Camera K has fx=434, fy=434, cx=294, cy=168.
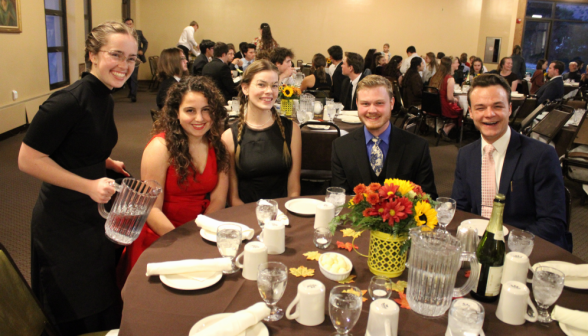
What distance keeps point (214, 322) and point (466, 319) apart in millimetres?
675

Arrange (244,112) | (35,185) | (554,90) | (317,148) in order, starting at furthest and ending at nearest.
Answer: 1. (554,90)
2. (35,185)
3. (317,148)
4. (244,112)


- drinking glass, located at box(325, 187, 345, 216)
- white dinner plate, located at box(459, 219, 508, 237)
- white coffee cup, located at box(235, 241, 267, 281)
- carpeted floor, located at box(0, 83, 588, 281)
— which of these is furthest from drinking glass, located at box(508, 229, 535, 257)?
carpeted floor, located at box(0, 83, 588, 281)

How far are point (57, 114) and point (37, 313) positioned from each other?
30.2 inches

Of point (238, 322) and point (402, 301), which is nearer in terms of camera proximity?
point (238, 322)

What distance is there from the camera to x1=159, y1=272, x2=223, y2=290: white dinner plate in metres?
1.38

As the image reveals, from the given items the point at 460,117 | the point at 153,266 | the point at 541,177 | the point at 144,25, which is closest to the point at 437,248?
the point at 153,266

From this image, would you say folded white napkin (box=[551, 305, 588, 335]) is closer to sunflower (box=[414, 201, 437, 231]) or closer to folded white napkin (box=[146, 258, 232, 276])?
sunflower (box=[414, 201, 437, 231])

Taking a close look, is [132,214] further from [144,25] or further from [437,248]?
[144,25]

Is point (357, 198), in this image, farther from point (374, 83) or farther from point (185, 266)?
point (374, 83)

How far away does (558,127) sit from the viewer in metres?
4.38

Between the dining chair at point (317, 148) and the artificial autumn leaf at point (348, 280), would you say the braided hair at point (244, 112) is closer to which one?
the dining chair at point (317, 148)

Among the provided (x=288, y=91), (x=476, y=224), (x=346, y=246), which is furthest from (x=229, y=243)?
(x=288, y=91)

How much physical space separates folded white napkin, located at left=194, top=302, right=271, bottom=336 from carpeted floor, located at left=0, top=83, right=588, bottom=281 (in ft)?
7.87

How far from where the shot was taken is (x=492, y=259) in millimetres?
1401
